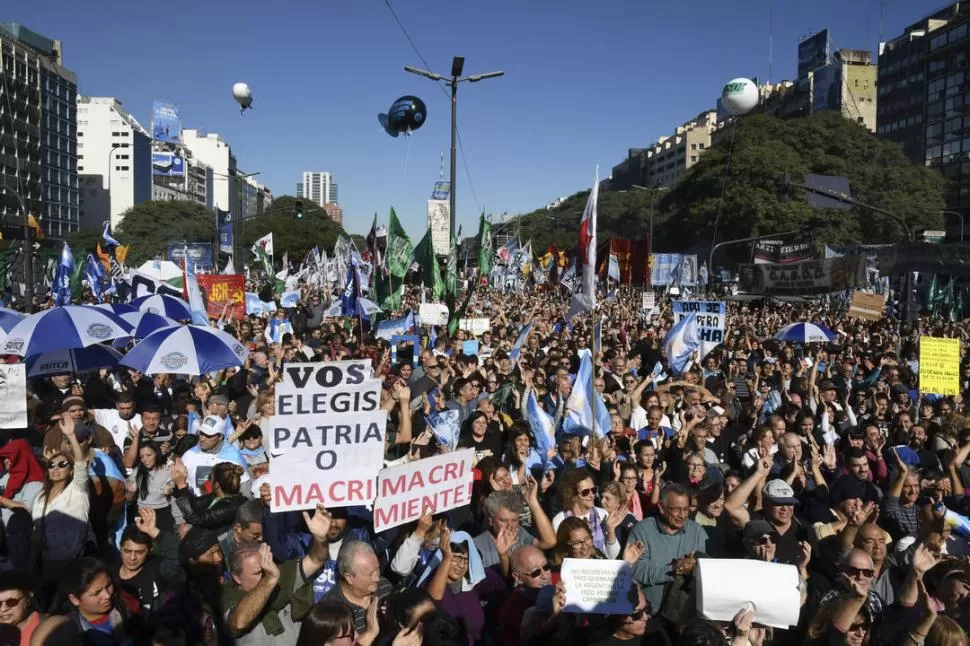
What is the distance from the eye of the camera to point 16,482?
5.65 metres

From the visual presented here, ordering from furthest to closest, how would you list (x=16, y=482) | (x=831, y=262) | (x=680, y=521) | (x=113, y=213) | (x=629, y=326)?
(x=113, y=213), (x=629, y=326), (x=831, y=262), (x=16, y=482), (x=680, y=521)

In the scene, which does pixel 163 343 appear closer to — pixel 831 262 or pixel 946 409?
pixel 946 409

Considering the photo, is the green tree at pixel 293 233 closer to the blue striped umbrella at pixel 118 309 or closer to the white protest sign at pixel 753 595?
the blue striped umbrella at pixel 118 309

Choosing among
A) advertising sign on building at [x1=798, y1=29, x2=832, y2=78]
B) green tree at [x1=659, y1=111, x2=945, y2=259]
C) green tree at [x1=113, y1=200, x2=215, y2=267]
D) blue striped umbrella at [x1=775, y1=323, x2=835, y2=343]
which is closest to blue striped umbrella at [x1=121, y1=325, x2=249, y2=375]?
blue striped umbrella at [x1=775, y1=323, x2=835, y2=343]

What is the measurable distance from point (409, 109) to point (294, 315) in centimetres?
608

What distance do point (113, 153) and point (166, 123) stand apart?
81.3ft

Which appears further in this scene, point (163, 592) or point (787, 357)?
point (787, 357)

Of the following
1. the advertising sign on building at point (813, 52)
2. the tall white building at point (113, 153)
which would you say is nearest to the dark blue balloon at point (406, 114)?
the advertising sign on building at point (813, 52)

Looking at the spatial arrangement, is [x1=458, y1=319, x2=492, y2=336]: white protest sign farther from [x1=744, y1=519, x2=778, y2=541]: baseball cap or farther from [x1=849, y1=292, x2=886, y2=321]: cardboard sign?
[x1=744, y1=519, x2=778, y2=541]: baseball cap

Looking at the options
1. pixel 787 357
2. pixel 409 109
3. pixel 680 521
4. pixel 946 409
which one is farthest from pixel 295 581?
pixel 409 109

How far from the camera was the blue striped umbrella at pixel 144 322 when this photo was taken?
10492mm

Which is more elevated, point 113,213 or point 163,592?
point 113,213

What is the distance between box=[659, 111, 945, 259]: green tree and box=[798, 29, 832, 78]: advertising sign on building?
4300 centimetres

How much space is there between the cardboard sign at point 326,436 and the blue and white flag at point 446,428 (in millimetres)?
2120
